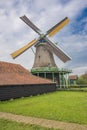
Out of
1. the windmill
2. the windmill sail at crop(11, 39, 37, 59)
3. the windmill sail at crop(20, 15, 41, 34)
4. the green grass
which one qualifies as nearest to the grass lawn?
the green grass

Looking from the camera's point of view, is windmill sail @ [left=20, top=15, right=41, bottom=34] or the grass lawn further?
windmill sail @ [left=20, top=15, right=41, bottom=34]

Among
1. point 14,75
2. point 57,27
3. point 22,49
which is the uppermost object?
point 57,27

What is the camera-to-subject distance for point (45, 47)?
4175 centimetres

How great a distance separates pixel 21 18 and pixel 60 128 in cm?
3367

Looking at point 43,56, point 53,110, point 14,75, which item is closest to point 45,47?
point 43,56

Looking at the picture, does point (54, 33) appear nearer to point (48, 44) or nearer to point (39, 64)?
point (48, 44)

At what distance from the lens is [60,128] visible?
9.45 meters

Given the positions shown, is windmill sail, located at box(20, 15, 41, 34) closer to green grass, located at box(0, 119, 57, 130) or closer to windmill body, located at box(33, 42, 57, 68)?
windmill body, located at box(33, 42, 57, 68)

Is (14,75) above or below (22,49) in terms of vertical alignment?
below

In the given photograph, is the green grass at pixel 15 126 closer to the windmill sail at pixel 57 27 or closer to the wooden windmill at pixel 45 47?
the wooden windmill at pixel 45 47

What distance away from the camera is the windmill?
40625mm

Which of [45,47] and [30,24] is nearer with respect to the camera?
[30,24]

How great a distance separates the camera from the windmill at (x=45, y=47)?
4062 centimetres

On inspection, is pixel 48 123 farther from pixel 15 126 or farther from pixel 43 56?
pixel 43 56
